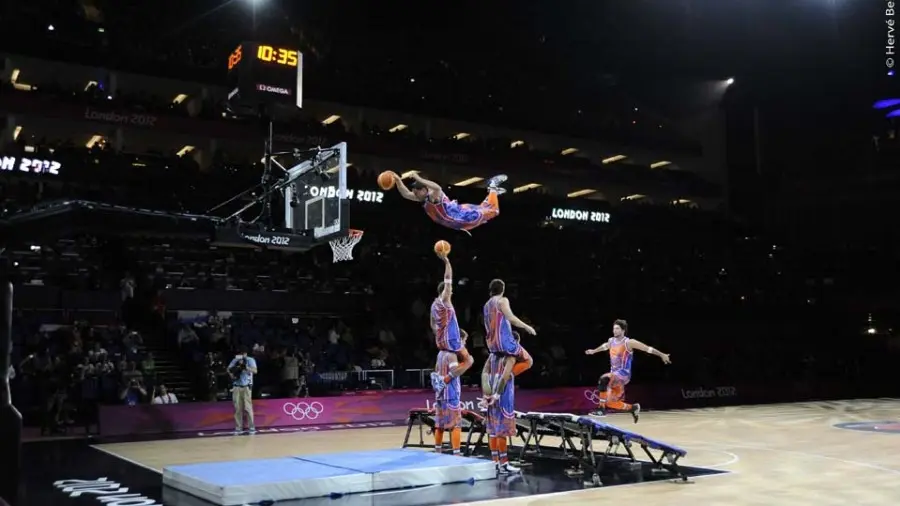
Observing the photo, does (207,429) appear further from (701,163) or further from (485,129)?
(701,163)

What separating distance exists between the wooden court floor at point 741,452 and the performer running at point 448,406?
93.9 inches

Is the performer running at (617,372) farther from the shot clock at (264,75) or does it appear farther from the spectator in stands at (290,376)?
the spectator in stands at (290,376)

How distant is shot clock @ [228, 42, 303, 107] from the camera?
11.7 m

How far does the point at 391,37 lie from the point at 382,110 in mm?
3161

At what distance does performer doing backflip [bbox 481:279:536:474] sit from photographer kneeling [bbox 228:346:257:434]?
7485 millimetres

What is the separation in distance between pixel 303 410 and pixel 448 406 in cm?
773

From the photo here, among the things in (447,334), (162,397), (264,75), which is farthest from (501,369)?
(162,397)

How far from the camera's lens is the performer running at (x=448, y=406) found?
12.0 m

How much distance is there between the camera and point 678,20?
24984mm

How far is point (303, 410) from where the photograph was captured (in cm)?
1897

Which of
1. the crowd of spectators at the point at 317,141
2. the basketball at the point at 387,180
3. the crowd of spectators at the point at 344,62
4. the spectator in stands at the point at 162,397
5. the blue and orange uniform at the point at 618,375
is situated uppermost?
the crowd of spectators at the point at 344,62

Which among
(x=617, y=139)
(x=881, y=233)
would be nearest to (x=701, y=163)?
(x=617, y=139)

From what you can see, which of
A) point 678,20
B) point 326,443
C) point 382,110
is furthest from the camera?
point 382,110

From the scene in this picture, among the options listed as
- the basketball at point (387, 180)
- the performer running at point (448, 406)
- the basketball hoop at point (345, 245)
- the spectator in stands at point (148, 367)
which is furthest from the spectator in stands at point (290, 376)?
the basketball at point (387, 180)
